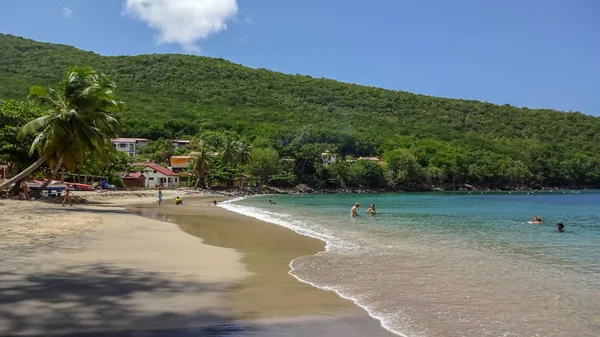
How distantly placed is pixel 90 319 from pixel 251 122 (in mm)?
108359

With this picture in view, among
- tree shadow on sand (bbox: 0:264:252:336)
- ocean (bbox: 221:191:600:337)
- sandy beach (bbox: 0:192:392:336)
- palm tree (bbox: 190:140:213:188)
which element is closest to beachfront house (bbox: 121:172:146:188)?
palm tree (bbox: 190:140:213:188)

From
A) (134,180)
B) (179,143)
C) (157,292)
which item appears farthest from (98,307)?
(179,143)

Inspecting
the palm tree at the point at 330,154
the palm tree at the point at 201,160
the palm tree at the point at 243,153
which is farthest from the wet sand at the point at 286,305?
the palm tree at the point at 330,154

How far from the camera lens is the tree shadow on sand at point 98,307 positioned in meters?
5.78

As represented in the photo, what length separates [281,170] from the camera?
90125mm

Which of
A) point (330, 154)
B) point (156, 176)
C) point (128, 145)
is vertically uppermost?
point (128, 145)

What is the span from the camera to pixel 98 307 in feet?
21.9

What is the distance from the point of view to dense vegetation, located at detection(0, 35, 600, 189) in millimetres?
100000

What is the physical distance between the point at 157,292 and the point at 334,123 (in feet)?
367

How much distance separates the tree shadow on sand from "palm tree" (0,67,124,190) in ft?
62.2

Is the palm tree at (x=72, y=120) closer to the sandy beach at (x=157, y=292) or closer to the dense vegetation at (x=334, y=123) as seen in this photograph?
the sandy beach at (x=157, y=292)

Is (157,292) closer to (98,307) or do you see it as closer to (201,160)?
(98,307)

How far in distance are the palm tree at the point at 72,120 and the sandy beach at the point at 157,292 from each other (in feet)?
42.2

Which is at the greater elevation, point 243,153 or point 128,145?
point 128,145
